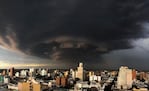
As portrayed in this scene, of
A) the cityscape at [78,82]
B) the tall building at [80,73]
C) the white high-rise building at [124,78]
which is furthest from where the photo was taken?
the tall building at [80,73]

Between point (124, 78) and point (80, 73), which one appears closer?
point (124, 78)

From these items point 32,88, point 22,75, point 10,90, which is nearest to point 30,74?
point 22,75

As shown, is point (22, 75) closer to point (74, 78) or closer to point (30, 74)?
point (30, 74)

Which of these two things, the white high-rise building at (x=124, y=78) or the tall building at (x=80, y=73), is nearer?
the white high-rise building at (x=124, y=78)

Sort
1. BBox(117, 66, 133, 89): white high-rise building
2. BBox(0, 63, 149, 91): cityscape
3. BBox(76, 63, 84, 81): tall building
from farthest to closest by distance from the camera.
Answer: BBox(76, 63, 84, 81): tall building < BBox(117, 66, 133, 89): white high-rise building < BBox(0, 63, 149, 91): cityscape

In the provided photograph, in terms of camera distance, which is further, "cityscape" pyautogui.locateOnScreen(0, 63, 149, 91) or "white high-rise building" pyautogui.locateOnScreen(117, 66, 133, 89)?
"white high-rise building" pyautogui.locateOnScreen(117, 66, 133, 89)

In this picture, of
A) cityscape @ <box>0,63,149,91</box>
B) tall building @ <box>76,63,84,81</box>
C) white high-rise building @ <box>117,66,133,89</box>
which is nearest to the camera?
cityscape @ <box>0,63,149,91</box>

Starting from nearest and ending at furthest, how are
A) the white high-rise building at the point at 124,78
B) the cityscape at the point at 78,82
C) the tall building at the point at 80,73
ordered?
the cityscape at the point at 78,82 < the white high-rise building at the point at 124,78 < the tall building at the point at 80,73

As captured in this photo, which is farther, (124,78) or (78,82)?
(78,82)
